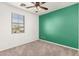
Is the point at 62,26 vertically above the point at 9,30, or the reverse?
the point at 62,26

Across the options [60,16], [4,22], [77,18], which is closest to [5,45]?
[4,22]

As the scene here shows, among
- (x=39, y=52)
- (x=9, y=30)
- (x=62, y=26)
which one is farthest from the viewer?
(x=62, y=26)

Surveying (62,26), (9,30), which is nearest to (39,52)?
(9,30)

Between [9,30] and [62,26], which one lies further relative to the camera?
[62,26]

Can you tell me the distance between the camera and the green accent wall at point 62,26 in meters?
3.79

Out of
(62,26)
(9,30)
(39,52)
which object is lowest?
(39,52)

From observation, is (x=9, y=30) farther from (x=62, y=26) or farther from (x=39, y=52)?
(x=62, y=26)

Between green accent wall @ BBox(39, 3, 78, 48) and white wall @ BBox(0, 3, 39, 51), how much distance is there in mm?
1180

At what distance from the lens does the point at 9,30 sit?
3977 mm

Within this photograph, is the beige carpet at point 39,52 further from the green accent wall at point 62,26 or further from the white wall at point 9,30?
the green accent wall at point 62,26

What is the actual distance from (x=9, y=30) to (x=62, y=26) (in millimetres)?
2982

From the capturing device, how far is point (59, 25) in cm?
464

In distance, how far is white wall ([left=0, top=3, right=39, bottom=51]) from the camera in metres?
3.60

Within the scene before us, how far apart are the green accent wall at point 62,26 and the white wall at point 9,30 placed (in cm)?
118
